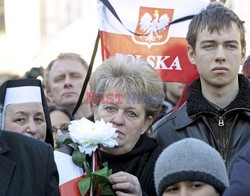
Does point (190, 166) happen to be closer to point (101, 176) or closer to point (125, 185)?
point (125, 185)

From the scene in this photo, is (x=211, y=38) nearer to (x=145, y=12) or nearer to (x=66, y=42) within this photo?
(x=145, y=12)

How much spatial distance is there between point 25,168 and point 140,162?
0.89 m

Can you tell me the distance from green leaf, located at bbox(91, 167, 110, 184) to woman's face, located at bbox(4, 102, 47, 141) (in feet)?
2.98

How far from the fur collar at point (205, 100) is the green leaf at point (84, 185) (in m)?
0.84

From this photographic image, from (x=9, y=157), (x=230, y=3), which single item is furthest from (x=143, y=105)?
(x=230, y=3)

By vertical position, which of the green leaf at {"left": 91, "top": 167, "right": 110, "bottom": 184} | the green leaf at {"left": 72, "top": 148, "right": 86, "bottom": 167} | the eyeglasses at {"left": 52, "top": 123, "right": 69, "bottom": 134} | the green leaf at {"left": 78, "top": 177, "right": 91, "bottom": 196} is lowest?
the eyeglasses at {"left": 52, "top": 123, "right": 69, "bottom": 134}

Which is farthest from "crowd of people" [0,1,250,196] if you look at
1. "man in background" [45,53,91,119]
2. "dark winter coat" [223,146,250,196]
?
"man in background" [45,53,91,119]

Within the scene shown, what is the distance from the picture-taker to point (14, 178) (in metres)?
4.74

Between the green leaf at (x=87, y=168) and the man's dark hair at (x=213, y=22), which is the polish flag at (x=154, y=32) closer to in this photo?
the man's dark hair at (x=213, y=22)

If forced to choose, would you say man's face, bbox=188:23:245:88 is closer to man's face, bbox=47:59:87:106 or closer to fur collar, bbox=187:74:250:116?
fur collar, bbox=187:74:250:116

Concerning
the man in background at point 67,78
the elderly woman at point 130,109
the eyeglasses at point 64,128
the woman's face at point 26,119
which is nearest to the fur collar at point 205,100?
the elderly woman at point 130,109

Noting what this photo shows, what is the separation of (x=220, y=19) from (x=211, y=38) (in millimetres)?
149

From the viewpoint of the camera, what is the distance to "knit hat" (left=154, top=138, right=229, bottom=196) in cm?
434

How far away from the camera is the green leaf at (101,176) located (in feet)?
16.7
